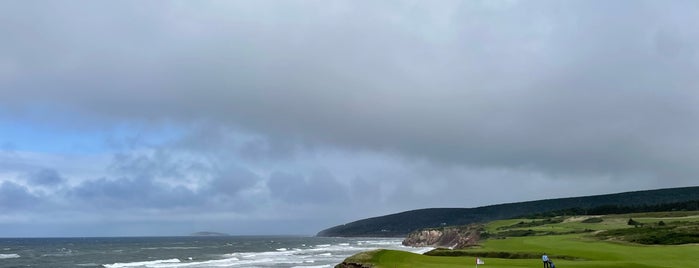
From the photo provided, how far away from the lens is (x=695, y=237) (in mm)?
51219

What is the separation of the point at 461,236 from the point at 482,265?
93410 millimetres

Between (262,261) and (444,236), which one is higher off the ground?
(444,236)

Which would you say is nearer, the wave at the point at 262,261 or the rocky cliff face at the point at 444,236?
the wave at the point at 262,261

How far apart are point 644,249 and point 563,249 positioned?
610 centimetres

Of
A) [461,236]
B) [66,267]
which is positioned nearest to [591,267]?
[66,267]

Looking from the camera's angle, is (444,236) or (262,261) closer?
(262,261)

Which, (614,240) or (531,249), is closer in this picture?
(531,249)

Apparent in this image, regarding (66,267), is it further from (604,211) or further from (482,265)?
(604,211)

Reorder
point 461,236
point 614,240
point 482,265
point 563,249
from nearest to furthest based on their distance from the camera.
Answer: point 482,265 < point 563,249 < point 614,240 < point 461,236

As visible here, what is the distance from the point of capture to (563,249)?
46.9 metres

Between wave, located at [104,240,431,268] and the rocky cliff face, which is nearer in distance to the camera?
wave, located at [104,240,431,268]

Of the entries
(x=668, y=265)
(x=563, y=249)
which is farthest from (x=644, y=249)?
(x=668, y=265)

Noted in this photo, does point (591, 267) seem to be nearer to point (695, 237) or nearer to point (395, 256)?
point (395, 256)

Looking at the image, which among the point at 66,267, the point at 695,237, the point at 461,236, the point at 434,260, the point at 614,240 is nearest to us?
the point at 434,260
